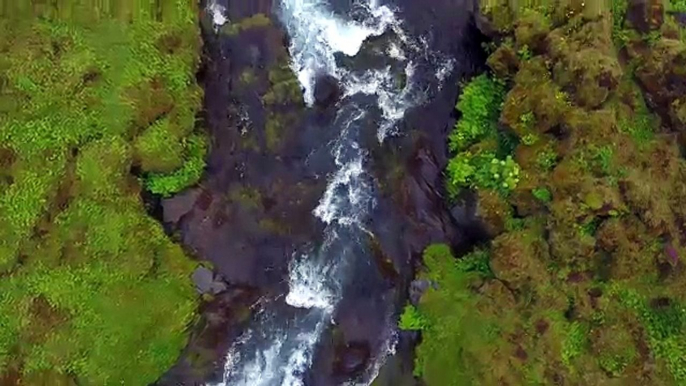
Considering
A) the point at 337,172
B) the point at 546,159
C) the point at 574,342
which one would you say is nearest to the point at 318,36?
the point at 337,172

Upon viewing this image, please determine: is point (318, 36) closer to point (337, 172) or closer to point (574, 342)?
point (337, 172)

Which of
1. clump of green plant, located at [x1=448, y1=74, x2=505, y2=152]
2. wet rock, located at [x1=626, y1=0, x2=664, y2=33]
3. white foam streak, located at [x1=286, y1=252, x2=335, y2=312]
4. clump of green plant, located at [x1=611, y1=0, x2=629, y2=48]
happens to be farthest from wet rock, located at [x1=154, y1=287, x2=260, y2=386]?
wet rock, located at [x1=626, y1=0, x2=664, y2=33]

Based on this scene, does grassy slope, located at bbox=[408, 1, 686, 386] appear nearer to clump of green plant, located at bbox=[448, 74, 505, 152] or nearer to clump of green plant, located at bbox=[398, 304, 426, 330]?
clump of green plant, located at bbox=[398, 304, 426, 330]

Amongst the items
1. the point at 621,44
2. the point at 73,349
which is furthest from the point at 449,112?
the point at 73,349

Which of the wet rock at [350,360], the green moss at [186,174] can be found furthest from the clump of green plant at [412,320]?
the green moss at [186,174]

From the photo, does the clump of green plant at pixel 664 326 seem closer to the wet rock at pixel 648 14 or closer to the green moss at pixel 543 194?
the green moss at pixel 543 194

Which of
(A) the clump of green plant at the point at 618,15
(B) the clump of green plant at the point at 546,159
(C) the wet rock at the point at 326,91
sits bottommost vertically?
(C) the wet rock at the point at 326,91
